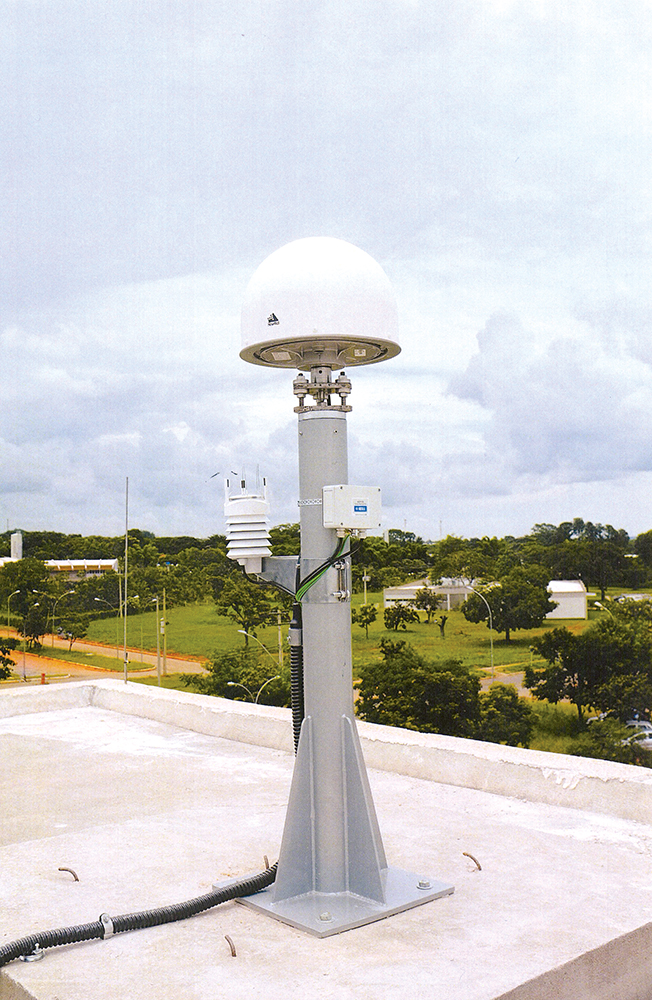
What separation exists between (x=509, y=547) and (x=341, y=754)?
23.7 meters

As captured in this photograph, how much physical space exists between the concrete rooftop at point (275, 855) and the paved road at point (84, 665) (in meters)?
22.0

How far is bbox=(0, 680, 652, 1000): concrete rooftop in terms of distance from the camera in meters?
2.21

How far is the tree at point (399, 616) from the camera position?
26.1 meters

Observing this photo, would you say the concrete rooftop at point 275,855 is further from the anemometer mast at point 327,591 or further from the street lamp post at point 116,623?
the street lamp post at point 116,623

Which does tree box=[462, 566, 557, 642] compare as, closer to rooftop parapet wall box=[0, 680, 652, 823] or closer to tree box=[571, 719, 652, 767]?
tree box=[571, 719, 652, 767]

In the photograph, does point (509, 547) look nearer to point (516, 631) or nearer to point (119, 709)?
point (516, 631)

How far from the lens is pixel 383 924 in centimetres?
251

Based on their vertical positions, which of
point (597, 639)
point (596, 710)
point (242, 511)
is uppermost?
point (242, 511)

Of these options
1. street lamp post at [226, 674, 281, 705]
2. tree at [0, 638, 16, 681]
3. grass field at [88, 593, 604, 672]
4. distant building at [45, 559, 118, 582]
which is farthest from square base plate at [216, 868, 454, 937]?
tree at [0, 638, 16, 681]

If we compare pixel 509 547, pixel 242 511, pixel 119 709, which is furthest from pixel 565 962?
pixel 509 547

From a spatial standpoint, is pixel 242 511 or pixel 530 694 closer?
pixel 242 511

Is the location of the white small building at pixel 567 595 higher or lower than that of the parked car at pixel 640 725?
higher

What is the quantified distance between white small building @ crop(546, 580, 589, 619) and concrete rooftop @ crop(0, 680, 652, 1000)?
2165 centimetres

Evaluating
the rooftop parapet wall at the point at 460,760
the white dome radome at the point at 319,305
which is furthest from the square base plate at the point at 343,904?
the white dome radome at the point at 319,305
